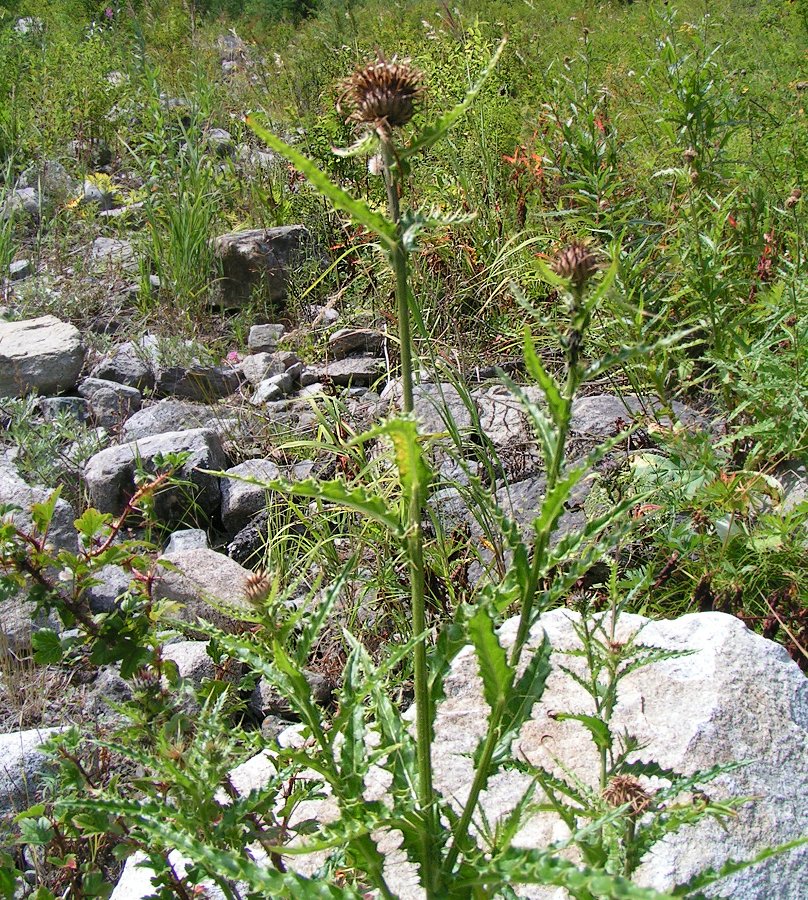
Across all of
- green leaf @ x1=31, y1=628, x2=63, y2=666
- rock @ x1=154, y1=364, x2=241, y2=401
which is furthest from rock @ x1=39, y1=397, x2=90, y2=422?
green leaf @ x1=31, y1=628, x2=63, y2=666

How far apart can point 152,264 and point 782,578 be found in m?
3.85

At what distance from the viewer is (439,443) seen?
9.34ft

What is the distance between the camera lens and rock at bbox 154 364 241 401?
164 inches

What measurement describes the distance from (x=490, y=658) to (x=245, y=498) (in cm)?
229

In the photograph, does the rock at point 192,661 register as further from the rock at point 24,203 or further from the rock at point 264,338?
the rock at point 24,203

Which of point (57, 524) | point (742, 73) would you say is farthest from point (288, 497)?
point (742, 73)

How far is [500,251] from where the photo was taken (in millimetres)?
4035

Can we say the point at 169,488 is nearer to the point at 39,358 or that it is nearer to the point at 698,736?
the point at 39,358

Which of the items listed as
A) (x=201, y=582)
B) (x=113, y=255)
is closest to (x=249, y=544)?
(x=201, y=582)

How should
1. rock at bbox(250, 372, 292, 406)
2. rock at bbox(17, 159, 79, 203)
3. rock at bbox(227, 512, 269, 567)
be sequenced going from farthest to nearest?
rock at bbox(17, 159, 79, 203), rock at bbox(250, 372, 292, 406), rock at bbox(227, 512, 269, 567)

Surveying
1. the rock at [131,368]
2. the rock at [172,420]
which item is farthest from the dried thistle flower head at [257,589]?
the rock at [131,368]

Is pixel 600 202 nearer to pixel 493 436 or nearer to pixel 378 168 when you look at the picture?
pixel 493 436

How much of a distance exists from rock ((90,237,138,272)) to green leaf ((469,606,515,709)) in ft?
14.4

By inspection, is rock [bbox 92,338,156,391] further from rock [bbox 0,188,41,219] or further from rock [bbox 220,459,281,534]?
rock [bbox 0,188,41,219]
